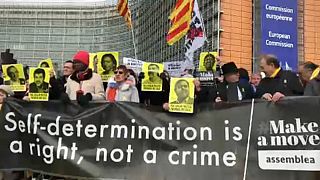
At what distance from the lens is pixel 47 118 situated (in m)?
6.48

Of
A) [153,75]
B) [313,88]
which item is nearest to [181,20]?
[153,75]

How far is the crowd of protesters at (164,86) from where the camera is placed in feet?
21.0

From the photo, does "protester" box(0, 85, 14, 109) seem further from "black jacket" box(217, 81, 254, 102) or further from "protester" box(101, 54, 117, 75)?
"black jacket" box(217, 81, 254, 102)

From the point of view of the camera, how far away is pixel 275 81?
6.35m

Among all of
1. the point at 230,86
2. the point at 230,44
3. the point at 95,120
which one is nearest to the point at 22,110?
the point at 95,120

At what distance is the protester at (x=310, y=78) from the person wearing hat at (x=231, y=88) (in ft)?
2.25

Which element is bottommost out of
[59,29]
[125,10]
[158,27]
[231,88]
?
[231,88]

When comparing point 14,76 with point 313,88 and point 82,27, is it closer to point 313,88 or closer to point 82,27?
point 313,88

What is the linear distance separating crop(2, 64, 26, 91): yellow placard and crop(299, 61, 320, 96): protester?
360cm

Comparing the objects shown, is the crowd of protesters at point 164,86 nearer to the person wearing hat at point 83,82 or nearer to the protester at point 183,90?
the person wearing hat at point 83,82

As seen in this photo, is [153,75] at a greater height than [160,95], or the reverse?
[153,75]

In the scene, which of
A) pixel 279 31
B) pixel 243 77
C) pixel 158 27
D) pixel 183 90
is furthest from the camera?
pixel 158 27

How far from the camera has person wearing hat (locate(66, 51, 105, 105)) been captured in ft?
22.1

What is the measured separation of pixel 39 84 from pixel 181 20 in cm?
441
